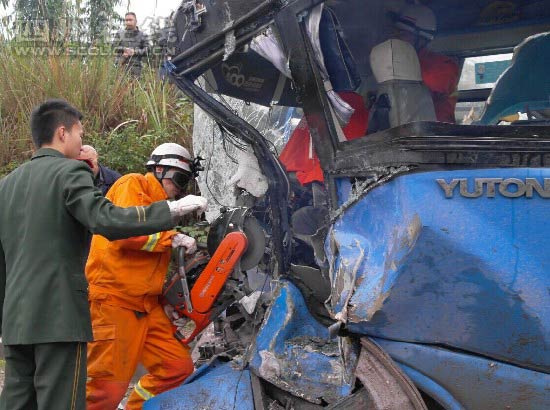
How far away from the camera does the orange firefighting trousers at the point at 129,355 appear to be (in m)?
3.54

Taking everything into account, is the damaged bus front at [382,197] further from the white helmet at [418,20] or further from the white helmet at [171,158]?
the white helmet at [171,158]

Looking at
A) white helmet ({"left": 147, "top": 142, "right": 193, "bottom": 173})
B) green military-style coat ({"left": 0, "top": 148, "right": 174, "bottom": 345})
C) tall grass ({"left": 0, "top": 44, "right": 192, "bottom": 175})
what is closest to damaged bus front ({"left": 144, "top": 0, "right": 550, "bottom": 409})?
white helmet ({"left": 147, "top": 142, "right": 193, "bottom": 173})

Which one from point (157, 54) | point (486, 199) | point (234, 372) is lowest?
point (234, 372)

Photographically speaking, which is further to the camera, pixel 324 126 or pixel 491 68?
pixel 491 68

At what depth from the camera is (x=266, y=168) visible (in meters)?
3.69

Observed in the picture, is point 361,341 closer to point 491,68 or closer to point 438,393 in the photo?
point 438,393

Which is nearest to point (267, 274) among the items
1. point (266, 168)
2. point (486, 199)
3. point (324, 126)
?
point (266, 168)

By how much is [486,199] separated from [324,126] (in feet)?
2.82

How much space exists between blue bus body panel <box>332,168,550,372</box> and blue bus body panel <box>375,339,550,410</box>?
0.03m

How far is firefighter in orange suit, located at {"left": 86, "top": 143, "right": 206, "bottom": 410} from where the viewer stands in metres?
3.54

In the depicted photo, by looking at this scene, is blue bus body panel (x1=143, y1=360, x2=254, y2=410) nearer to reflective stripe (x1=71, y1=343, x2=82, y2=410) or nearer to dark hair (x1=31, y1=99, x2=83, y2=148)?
reflective stripe (x1=71, y1=343, x2=82, y2=410)

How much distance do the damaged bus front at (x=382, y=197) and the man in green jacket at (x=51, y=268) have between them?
661mm

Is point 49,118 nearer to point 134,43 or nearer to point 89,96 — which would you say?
point 89,96

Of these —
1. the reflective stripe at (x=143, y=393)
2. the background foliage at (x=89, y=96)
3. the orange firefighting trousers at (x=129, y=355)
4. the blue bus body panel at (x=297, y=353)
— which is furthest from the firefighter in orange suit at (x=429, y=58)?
the background foliage at (x=89, y=96)
